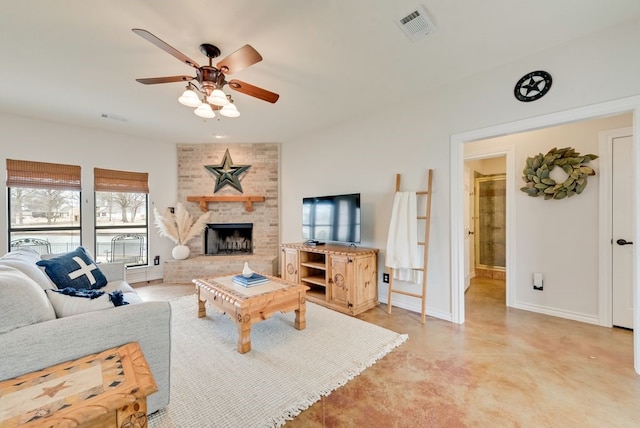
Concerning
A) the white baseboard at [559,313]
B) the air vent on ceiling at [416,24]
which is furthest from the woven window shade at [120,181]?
the white baseboard at [559,313]

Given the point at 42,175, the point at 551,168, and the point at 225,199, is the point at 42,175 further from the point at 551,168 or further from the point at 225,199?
the point at 551,168

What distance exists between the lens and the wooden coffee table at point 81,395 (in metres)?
0.90

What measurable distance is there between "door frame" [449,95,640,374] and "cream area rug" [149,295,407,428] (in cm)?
86

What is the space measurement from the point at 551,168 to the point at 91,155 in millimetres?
6440

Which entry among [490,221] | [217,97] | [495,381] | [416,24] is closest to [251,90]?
[217,97]

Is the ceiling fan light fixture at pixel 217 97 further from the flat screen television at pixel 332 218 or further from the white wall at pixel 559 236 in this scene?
the white wall at pixel 559 236

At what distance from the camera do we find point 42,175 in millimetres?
3949

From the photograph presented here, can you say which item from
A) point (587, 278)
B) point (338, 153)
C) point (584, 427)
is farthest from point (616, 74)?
point (338, 153)

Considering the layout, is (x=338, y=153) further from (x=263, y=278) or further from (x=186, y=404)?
(x=186, y=404)

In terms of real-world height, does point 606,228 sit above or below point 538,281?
above

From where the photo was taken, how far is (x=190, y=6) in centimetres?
178

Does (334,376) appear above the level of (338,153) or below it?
below

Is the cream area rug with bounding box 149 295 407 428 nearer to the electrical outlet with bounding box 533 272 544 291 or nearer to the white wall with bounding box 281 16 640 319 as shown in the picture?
the white wall with bounding box 281 16 640 319

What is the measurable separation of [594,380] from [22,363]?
131 inches
